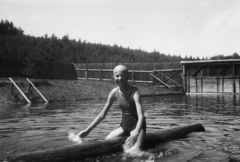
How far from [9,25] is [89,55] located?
48.7 ft

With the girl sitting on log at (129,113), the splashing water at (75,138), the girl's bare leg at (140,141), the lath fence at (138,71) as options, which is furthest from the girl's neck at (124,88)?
the lath fence at (138,71)

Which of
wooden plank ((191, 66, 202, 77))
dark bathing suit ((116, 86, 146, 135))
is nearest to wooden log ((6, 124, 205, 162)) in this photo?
dark bathing suit ((116, 86, 146, 135))

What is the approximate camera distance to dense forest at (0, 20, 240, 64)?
38325mm

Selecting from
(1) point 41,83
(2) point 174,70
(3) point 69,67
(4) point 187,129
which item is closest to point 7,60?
(1) point 41,83

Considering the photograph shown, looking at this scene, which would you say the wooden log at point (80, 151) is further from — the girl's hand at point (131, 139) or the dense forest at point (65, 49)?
the dense forest at point (65, 49)

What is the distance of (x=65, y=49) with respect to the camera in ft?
163

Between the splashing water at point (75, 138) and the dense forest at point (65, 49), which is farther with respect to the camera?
the dense forest at point (65, 49)

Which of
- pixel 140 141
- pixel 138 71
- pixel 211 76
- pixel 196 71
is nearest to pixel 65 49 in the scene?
pixel 138 71

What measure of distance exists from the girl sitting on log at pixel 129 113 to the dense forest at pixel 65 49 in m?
29.5

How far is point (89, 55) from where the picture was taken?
51.2 meters

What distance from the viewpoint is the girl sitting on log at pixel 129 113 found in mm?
4453

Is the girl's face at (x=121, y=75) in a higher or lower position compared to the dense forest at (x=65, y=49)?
lower

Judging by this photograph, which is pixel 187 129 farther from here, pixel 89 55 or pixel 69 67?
pixel 89 55

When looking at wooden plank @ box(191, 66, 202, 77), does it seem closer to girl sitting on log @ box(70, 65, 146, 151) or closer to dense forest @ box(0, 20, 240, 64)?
dense forest @ box(0, 20, 240, 64)
